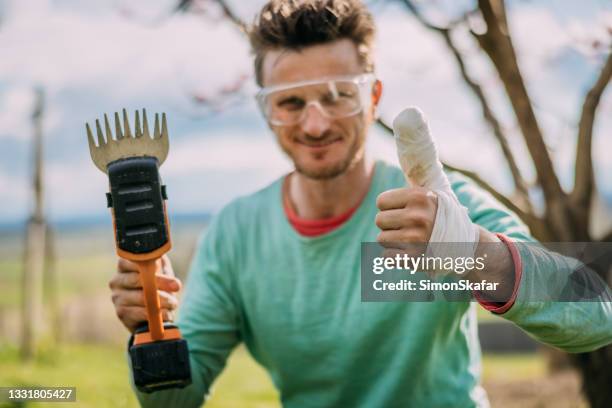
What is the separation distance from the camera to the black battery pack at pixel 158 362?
168 centimetres

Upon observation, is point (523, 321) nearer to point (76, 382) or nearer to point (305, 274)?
point (305, 274)

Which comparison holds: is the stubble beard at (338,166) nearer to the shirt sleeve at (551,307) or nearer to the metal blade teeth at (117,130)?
the shirt sleeve at (551,307)

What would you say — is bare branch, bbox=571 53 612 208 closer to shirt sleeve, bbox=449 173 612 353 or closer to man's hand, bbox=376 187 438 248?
shirt sleeve, bbox=449 173 612 353

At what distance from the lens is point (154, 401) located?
2.17m

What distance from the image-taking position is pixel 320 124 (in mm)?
2225

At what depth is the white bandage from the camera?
1.46 m

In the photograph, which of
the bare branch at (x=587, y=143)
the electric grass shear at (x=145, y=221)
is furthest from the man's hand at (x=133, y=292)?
the bare branch at (x=587, y=143)

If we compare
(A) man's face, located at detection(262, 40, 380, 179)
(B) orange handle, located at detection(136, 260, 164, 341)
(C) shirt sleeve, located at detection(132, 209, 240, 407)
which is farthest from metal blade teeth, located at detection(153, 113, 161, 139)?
(C) shirt sleeve, located at detection(132, 209, 240, 407)

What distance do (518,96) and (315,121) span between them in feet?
3.19

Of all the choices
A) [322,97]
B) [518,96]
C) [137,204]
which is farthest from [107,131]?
[518,96]

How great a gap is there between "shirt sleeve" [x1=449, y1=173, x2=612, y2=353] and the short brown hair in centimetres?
85

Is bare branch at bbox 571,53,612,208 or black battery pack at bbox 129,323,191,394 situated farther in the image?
Result: bare branch at bbox 571,53,612,208

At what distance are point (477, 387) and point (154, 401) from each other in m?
1.03

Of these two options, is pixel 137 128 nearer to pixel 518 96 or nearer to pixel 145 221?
pixel 145 221
